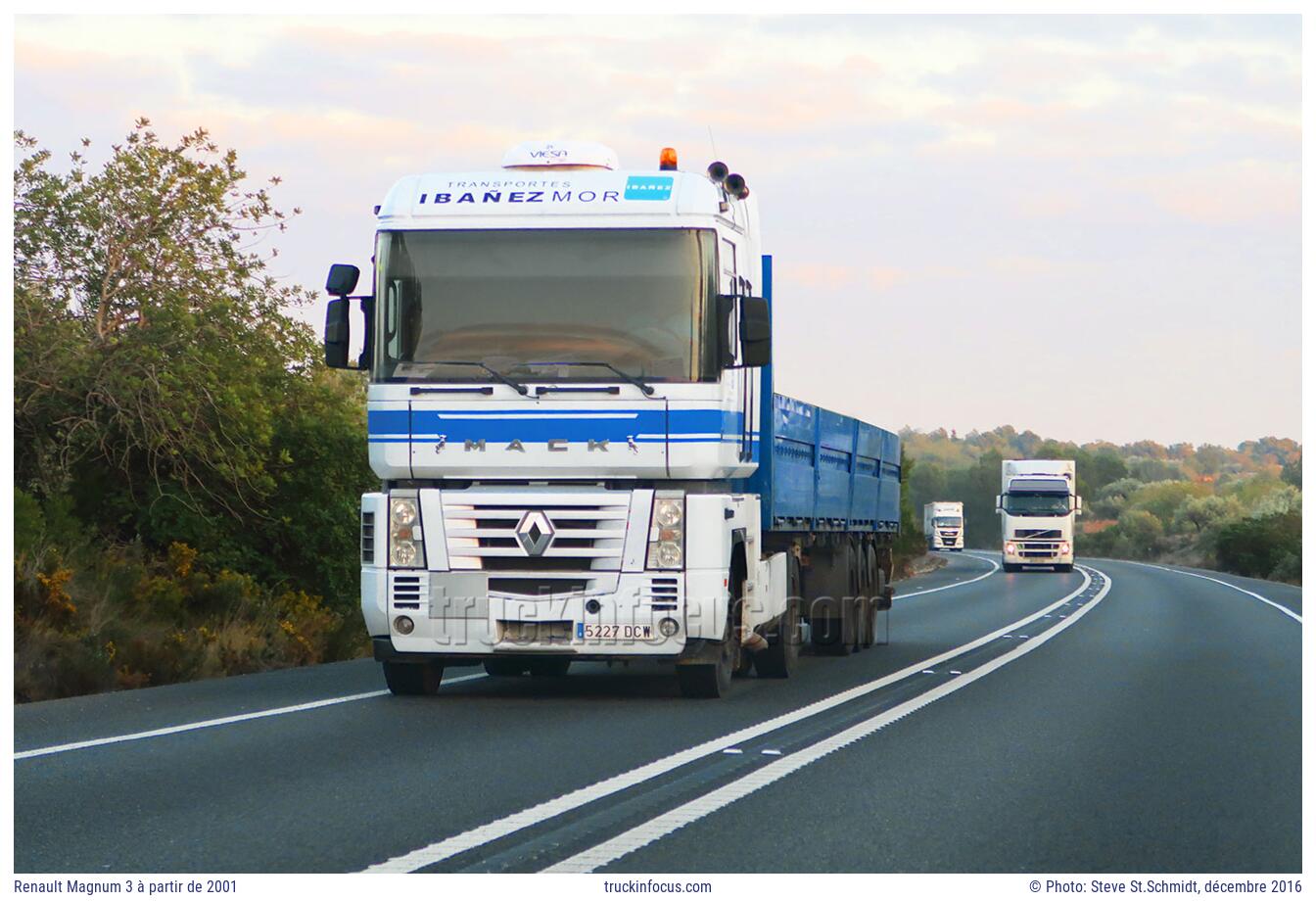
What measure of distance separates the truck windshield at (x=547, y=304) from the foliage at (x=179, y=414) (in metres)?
7.02

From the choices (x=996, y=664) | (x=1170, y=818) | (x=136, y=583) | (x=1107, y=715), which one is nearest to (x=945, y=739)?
(x=1107, y=715)

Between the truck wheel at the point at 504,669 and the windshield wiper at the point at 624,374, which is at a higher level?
the windshield wiper at the point at 624,374

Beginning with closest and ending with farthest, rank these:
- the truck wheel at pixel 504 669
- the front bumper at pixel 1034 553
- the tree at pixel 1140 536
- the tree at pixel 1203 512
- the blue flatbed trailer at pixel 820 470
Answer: the blue flatbed trailer at pixel 820 470 < the truck wheel at pixel 504 669 < the front bumper at pixel 1034 553 < the tree at pixel 1140 536 < the tree at pixel 1203 512

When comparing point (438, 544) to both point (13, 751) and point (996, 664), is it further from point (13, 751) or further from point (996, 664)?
point (996, 664)

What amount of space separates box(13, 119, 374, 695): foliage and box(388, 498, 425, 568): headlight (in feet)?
20.6

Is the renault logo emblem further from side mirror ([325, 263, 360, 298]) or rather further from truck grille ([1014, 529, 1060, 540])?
truck grille ([1014, 529, 1060, 540])

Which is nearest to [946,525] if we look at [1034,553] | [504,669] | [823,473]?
[1034,553]

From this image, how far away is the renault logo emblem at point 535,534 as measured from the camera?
1375 cm

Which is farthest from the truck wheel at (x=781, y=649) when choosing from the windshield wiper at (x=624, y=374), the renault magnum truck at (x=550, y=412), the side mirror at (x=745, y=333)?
the windshield wiper at (x=624, y=374)

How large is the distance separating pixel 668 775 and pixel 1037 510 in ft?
174

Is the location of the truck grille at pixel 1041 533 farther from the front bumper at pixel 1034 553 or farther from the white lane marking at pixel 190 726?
the white lane marking at pixel 190 726

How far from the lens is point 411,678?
14719mm

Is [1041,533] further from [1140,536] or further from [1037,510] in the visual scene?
[1140,536]

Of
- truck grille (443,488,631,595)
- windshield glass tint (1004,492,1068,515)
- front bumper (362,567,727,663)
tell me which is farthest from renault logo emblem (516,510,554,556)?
windshield glass tint (1004,492,1068,515)
